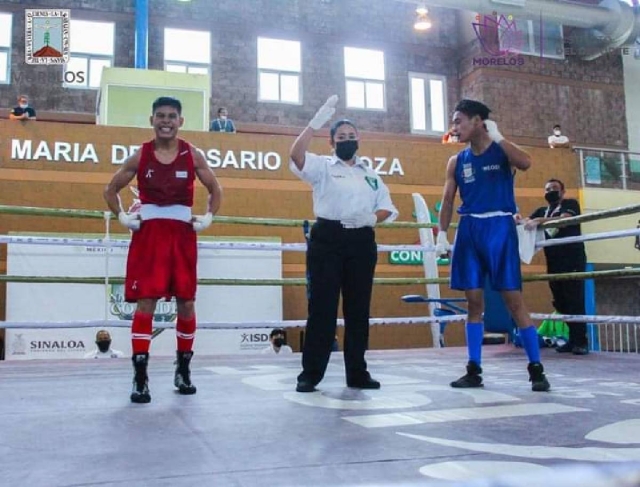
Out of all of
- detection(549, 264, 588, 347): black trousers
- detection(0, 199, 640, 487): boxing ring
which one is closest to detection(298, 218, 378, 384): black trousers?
detection(0, 199, 640, 487): boxing ring

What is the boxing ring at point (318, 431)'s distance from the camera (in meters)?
1.49

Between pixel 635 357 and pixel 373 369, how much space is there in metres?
1.86

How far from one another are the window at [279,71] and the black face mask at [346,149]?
35.3 ft

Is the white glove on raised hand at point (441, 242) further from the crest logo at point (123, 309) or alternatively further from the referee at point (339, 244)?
the crest logo at point (123, 309)

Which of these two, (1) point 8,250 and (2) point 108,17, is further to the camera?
(2) point 108,17

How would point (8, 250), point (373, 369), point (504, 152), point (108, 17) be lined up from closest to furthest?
point (504, 152) → point (373, 369) → point (8, 250) → point (108, 17)

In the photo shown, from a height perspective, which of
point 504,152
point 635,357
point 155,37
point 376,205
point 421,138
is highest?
point 155,37

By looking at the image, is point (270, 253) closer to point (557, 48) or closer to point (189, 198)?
point (189, 198)

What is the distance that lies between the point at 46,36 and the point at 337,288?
11.5 metres

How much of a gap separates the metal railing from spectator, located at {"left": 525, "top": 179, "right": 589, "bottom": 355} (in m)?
7.20

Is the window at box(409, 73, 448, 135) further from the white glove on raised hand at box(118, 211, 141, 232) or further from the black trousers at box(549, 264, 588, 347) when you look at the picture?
the white glove on raised hand at box(118, 211, 141, 232)

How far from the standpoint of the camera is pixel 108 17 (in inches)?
514

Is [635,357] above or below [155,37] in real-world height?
below

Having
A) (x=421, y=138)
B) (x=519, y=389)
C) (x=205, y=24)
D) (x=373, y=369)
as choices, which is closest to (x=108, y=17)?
(x=205, y=24)
